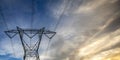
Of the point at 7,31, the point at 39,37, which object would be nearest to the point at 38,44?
the point at 39,37

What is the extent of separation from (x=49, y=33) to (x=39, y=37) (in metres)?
1.82

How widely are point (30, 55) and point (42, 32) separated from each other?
5426mm

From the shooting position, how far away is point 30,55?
48.9 metres

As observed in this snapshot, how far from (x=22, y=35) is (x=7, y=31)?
254 centimetres

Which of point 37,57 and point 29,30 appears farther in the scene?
point 37,57

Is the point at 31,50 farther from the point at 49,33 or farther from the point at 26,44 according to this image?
the point at 49,33

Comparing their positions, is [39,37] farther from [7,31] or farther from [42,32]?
[7,31]

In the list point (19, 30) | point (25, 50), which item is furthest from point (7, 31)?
point (25, 50)

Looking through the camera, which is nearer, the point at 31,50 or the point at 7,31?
the point at 7,31

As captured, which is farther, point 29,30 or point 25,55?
point 25,55

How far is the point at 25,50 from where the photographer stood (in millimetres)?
48406

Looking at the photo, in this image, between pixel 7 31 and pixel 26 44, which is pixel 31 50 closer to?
pixel 26 44

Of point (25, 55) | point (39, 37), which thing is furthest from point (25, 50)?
point (39, 37)

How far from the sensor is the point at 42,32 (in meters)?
46.2
